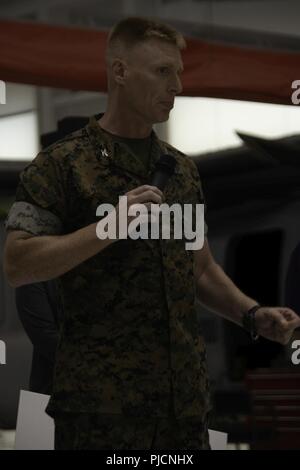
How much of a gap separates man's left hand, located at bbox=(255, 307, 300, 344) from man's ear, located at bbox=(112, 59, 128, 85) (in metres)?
0.42

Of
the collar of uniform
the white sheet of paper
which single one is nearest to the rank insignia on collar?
the collar of uniform

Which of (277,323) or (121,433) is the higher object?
(277,323)

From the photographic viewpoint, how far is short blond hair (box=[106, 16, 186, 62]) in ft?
4.65

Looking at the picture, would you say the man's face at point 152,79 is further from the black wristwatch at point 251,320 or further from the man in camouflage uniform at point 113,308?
the black wristwatch at point 251,320

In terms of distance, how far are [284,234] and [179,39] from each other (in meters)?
2.41

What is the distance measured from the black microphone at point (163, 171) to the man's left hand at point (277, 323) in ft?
0.92

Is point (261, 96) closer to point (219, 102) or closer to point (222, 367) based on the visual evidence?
point (219, 102)

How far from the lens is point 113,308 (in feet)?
4.36

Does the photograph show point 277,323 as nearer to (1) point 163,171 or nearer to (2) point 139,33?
(1) point 163,171

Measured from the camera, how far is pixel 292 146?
3797mm

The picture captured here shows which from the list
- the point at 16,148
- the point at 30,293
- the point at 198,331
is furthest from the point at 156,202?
the point at 16,148

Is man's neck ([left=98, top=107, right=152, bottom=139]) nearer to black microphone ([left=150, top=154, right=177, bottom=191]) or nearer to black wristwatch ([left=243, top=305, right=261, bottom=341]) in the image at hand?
black microphone ([left=150, top=154, right=177, bottom=191])

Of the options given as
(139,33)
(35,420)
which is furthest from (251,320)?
(35,420)

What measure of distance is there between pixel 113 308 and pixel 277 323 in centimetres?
27
